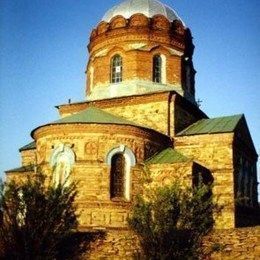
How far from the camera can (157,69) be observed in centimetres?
2291

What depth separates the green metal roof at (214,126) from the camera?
65.8 feet

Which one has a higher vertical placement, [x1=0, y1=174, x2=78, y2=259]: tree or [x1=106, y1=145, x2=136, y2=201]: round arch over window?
[x1=106, y1=145, x2=136, y2=201]: round arch over window

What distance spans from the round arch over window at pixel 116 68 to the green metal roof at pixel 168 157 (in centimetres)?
565

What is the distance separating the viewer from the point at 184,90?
2309cm

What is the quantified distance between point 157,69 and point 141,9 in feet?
12.5

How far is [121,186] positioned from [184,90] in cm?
773

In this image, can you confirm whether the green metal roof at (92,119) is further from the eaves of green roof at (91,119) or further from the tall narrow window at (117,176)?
the tall narrow window at (117,176)

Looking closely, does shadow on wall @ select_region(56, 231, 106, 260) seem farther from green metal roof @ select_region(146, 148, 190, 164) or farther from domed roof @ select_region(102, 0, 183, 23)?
domed roof @ select_region(102, 0, 183, 23)

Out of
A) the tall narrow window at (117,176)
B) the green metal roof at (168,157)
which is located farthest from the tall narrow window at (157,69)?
the tall narrow window at (117,176)

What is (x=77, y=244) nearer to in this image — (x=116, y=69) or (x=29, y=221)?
(x=29, y=221)

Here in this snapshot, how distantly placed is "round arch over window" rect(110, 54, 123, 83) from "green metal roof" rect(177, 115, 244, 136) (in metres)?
4.71

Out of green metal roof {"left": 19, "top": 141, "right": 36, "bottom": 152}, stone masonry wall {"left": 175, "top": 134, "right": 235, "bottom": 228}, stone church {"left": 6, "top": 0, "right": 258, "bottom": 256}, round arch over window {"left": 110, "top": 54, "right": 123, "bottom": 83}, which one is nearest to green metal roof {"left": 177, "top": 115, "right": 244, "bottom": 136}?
stone church {"left": 6, "top": 0, "right": 258, "bottom": 256}

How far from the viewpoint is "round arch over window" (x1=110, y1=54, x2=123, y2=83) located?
902 inches

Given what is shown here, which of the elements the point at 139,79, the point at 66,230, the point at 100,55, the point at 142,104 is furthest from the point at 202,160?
the point at 66,230
